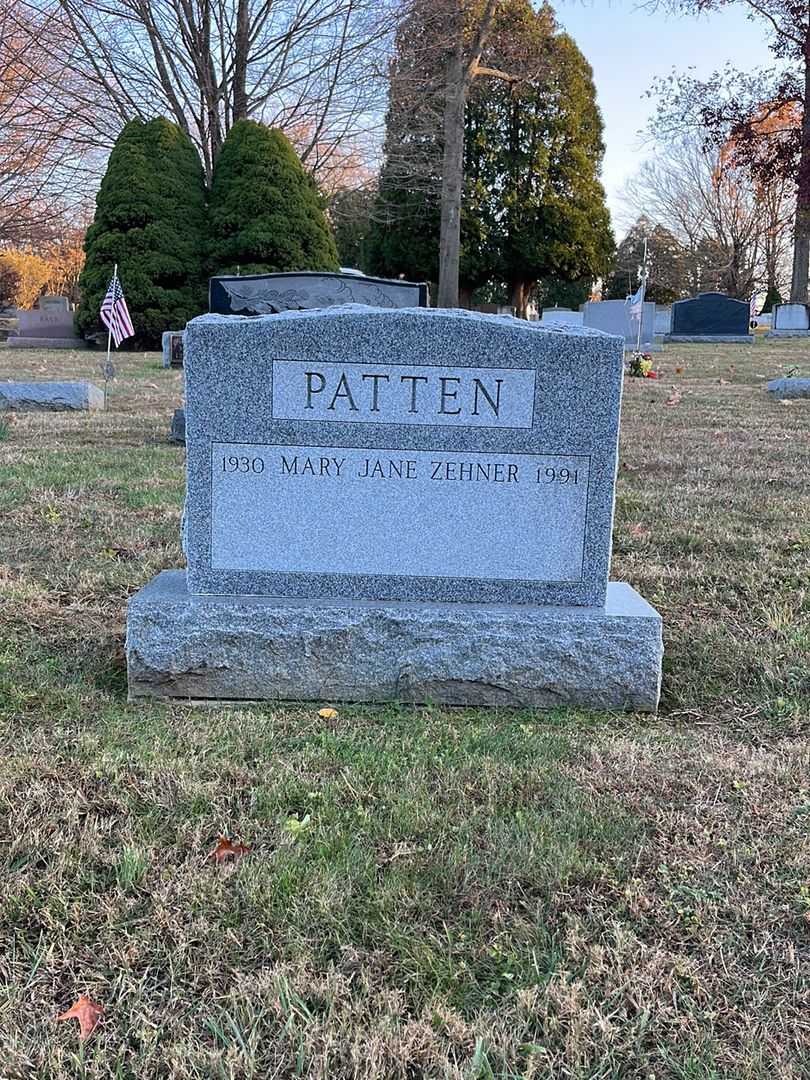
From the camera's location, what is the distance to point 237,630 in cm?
282

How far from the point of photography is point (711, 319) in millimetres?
25984

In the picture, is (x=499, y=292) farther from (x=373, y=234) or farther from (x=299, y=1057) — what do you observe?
(x=299, y=1057)

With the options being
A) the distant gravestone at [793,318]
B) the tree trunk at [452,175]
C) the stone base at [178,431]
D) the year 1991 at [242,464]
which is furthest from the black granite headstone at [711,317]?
the year 1991 at [242,464]

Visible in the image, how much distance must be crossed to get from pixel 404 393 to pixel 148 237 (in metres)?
19.0

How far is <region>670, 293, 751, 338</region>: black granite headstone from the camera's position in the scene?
1002 inches

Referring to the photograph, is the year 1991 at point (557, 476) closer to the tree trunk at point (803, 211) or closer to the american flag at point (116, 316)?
the american flag at point (116, 316)

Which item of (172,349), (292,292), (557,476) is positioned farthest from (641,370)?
(557,476)

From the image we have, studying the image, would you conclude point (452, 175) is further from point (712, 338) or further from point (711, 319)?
point (711, 319)

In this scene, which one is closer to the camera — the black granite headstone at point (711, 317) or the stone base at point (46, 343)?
the stone base at point (46, 343)

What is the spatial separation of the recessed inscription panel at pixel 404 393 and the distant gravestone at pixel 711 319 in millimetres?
24169

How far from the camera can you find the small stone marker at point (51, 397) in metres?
9.47

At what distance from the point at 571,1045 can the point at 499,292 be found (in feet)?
116

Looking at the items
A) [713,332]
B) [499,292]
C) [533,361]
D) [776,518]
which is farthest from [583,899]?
[499,292]

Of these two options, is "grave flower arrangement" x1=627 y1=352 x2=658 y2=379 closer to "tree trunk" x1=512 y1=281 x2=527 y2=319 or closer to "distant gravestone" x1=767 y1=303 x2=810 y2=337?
"distant gravestone" x1=767 y1=303 x2=810 y2=337
